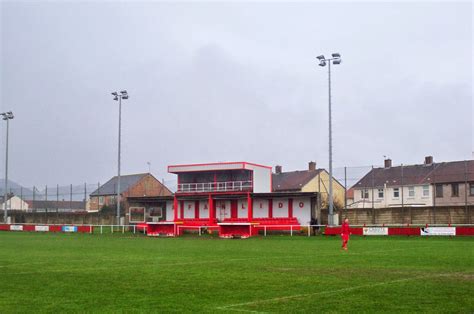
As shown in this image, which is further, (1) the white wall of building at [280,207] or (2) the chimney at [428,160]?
(2) the chimney at [428,160]

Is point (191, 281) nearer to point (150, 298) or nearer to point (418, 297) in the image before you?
point (150, 298)

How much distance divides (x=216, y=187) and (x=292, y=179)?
3229cm

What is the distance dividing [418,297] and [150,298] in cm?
519

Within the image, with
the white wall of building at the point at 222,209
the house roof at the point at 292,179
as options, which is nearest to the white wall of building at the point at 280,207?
the white wall of building at the point at 222,209

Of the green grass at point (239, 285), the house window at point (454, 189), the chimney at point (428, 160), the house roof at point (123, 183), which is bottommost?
the green grass at point (239, 285)

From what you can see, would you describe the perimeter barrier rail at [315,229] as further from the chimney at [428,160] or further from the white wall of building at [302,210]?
the chimney at [428,160]

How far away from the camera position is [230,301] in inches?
469

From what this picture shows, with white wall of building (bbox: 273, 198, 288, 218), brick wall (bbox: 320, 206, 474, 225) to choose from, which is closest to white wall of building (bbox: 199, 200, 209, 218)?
white wall of building (bbox: 273, 198, 288, 218)

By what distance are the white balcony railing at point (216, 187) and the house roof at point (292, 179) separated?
26.7 m

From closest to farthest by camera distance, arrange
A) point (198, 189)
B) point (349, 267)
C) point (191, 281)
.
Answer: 1. point (191, 281)
2. point (349, 267)
3. point (198, 189)

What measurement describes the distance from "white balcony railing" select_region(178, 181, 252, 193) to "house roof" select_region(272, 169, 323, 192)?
87.8ft

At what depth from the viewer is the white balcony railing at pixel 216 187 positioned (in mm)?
55894

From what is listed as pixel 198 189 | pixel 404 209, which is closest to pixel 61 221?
pixel 198 189

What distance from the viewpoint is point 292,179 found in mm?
87875
